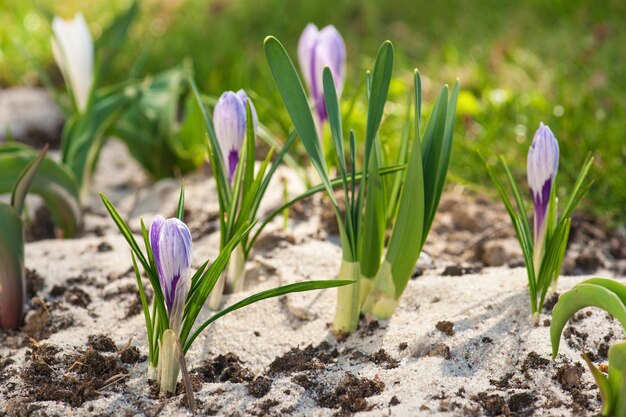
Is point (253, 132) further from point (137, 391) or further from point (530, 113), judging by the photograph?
point (530, 113)

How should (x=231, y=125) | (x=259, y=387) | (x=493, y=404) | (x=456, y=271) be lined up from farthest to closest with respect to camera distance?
(x=456, y=271)
(x=231, y=125)
(x=259, y=387)
(x=493, y=404)

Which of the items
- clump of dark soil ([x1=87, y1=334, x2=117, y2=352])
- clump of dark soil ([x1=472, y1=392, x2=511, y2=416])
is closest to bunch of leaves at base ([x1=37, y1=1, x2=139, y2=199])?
clump of dark soil ([x1=87, y1=334, x2=117, y2=352])

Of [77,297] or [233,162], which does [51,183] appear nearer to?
[77,297]

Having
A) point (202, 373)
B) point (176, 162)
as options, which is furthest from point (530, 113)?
point (202, 373)

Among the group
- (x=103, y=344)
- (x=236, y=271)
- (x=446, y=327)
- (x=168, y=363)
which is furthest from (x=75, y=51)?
(x=446, y=327)

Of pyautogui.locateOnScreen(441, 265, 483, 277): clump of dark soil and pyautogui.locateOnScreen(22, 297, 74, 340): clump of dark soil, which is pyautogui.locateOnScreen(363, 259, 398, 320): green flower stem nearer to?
pyautogui.locateOnScreen(441, 265, 483, 277): clump of dark soil

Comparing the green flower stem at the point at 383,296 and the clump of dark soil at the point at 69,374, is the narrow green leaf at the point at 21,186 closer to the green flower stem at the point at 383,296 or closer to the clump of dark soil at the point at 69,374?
the clump of dark soil at the point at 69,374

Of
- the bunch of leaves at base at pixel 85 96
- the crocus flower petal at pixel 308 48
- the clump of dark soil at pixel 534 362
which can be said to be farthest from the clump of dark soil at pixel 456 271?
the bunch of leaves at base at pixel 85 96
